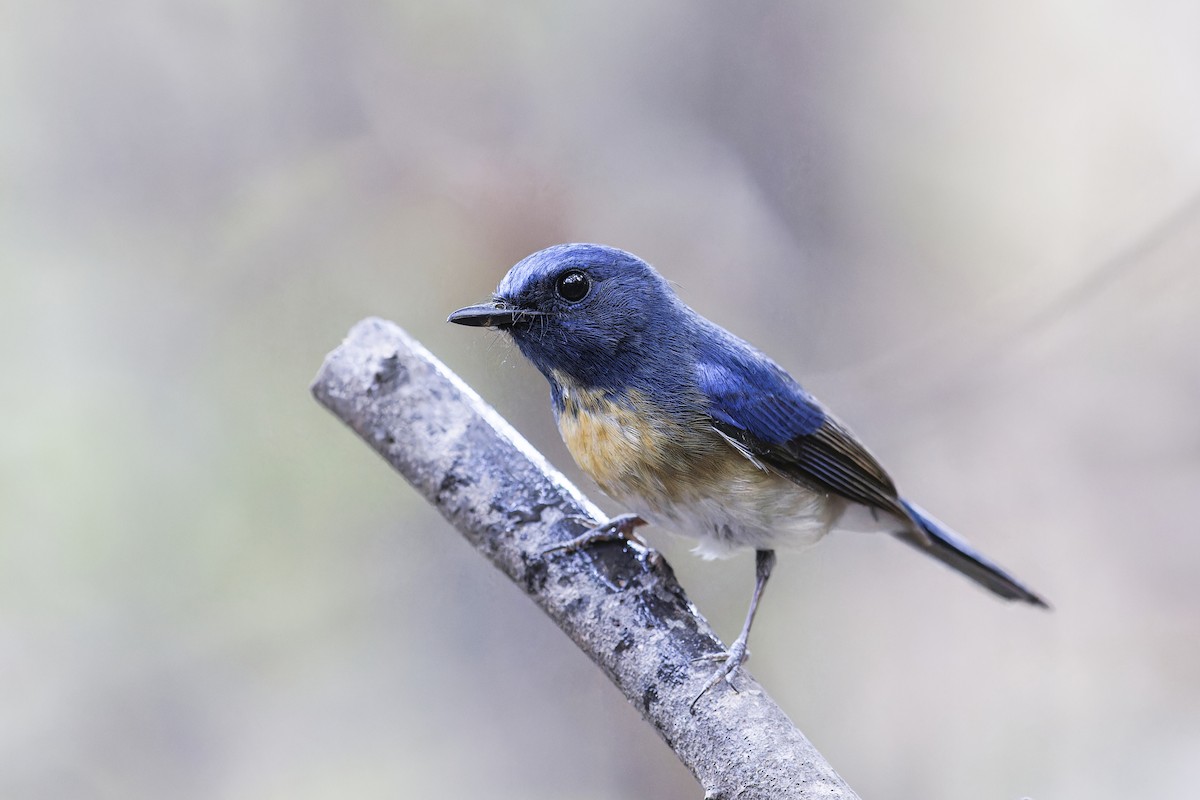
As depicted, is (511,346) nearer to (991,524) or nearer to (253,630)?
(253,630)

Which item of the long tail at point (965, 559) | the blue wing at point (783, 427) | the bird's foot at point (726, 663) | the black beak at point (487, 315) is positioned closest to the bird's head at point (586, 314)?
the black beak at point (487, 315)

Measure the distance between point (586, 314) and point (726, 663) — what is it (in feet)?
2.66

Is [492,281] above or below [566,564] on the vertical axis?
above

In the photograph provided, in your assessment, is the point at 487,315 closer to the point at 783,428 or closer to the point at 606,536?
the point at 606,536

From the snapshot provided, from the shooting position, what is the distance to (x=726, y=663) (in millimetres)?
2168

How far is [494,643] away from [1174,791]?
7.30ft

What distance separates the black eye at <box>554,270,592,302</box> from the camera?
7.72 feet

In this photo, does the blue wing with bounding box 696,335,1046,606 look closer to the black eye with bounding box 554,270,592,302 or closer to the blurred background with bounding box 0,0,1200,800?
the black eye with bounding box 554,270,592,302

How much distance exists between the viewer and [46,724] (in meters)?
3.32

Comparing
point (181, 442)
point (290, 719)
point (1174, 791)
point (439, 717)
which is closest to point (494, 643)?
point (439, 717)

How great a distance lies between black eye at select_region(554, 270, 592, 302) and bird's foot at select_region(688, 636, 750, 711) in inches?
32.3

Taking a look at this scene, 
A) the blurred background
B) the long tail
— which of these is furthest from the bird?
the blurred background

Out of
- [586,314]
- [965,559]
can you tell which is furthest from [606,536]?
[965,559]

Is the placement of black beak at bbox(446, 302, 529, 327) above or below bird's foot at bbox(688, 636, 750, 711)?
above
